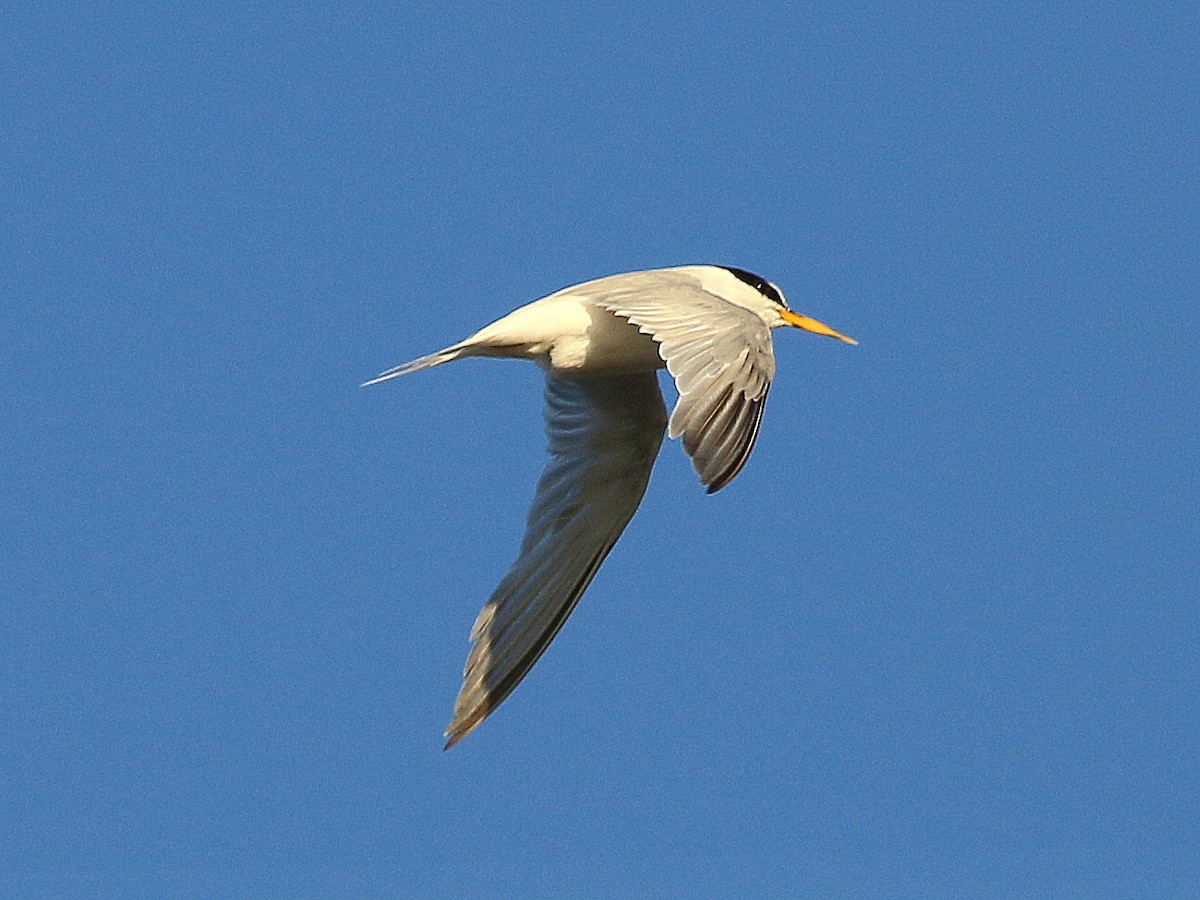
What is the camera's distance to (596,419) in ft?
31.3

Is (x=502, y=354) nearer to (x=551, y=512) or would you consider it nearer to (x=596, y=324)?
(x=596, y=324)

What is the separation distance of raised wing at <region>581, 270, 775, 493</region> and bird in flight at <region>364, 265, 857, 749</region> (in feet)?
0.07

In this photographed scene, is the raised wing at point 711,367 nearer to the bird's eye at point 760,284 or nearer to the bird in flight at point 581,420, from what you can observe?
the bird in flight at point 581,420

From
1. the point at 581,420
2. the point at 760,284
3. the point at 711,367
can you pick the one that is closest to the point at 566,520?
the point at 581,420

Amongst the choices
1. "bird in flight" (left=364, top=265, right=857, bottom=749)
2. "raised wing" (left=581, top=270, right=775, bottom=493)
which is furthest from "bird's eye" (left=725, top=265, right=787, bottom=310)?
"raised wing" (left=581, top=270, right=775, bottom=493)

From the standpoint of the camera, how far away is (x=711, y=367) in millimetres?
6941

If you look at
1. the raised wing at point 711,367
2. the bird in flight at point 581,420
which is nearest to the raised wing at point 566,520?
the bird in flight at point 581,420

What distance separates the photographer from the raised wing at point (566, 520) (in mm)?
9117

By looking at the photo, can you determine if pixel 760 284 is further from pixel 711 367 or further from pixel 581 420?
pixel 711 367

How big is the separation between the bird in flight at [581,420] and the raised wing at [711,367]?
0.02 metres

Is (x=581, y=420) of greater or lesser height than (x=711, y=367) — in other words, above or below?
above

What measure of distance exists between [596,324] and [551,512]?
1384mm

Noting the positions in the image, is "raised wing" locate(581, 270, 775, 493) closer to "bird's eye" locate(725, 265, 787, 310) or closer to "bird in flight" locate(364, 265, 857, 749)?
"bird in flight" locate(364, 265, 857, 749)

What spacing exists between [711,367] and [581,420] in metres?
2.70
